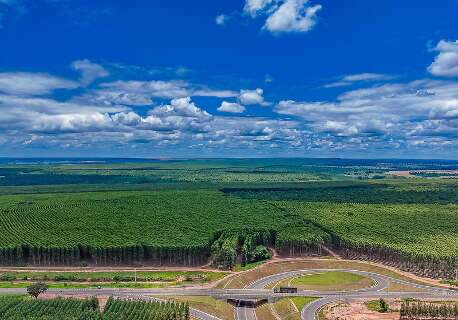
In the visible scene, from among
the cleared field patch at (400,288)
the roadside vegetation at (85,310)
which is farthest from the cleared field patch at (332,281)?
the roadside vegetation at (85,310)

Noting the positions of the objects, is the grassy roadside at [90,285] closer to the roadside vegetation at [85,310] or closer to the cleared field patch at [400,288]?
the roadside vegetation at [85,310]

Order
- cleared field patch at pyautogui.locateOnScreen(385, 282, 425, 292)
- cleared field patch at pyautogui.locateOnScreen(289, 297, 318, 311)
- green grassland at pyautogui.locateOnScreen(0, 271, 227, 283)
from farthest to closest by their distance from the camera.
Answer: green grassland at pyautogui.locateOnScreen(0, 271, 227, 283) → cleared field patch at pyautogui.locateOnScreen(385, 282, 425, 292) → cleared field patch at pyautogui.locateOnScreen(289, 297, 318, 311)

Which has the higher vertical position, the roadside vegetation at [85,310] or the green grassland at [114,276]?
the roadside vegetation at [85,310]

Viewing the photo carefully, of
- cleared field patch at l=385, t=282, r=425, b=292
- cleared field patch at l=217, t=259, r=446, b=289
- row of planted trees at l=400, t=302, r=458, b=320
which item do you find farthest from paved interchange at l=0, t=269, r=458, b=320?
row of planted trees at l=400, t=302, r=458, b=320

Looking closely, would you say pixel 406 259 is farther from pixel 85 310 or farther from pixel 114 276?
pixel 85 310


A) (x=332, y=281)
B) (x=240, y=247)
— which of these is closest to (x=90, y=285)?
(x=240, y=247)

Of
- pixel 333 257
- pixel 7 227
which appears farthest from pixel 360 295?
pixel 7 227

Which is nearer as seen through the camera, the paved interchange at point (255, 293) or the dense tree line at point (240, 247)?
the paved interchange at point (255, 293)

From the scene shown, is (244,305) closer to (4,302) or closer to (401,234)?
(4,302)

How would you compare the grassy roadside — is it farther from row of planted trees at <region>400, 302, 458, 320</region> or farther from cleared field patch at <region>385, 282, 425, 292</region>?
row of planted trees at <region>400, 302, 458, 320</region>
